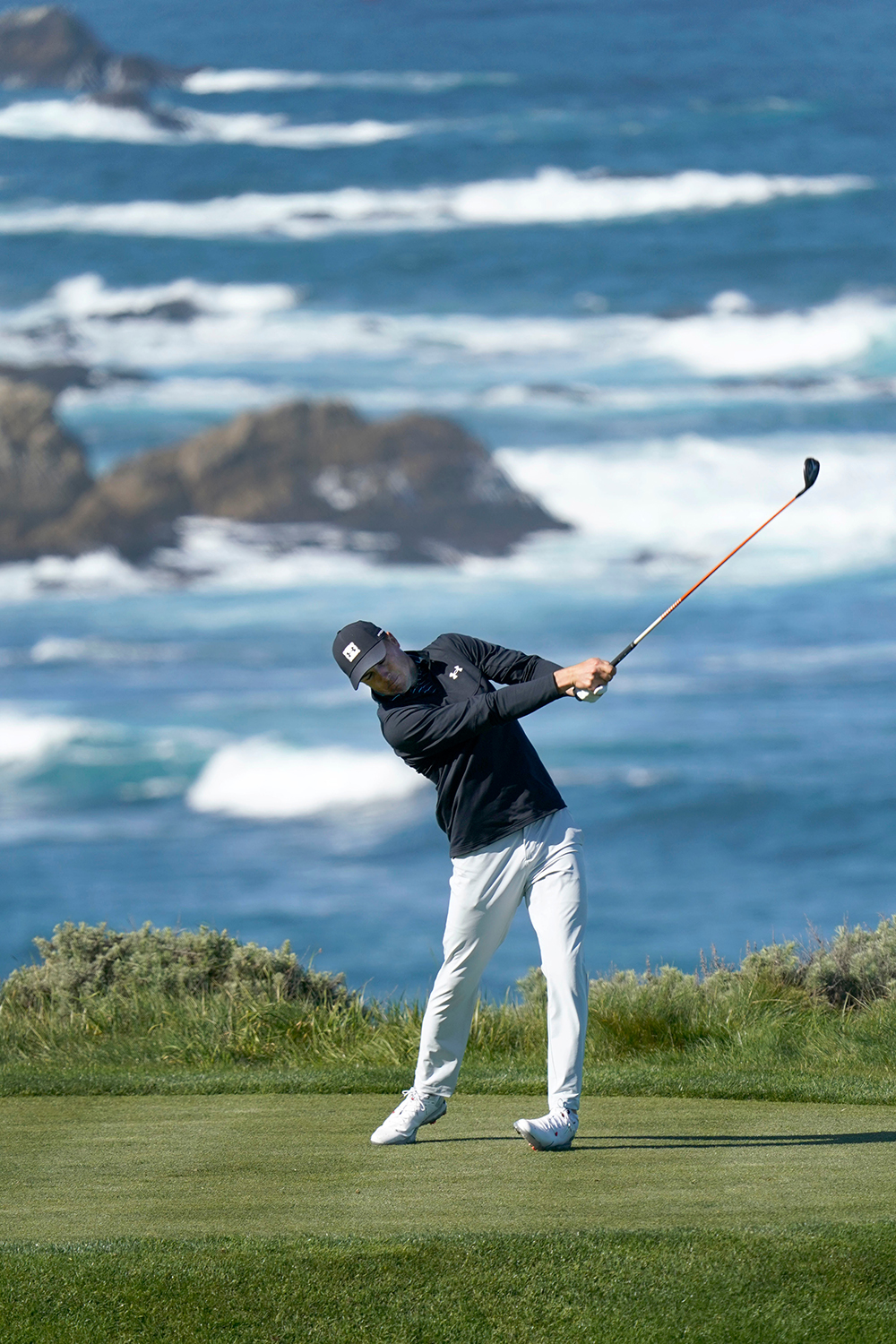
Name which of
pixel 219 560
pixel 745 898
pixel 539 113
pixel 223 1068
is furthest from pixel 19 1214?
pixel 539 113

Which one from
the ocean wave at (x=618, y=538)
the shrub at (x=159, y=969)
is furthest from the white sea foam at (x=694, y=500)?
the shrub at (x=159, y=969)

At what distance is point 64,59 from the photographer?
5744 cm

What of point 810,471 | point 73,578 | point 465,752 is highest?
point 810,471

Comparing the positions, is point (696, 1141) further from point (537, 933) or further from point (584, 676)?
point (584, 676)

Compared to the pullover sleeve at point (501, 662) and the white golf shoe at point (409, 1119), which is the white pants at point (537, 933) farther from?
the pullover sleeve at point (501, 662)

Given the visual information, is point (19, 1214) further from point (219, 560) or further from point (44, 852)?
point (219, 560)

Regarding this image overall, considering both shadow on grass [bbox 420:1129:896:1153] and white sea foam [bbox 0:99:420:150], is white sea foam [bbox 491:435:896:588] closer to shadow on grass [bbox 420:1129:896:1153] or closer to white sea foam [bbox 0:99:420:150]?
white sea foam [bbox 0:99:420:150]

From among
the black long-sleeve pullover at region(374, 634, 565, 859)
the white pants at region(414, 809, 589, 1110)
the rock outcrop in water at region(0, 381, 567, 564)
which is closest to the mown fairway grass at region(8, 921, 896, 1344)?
the white pants at region(414, 809, 589, 1110)

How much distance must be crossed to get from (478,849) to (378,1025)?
144 inches

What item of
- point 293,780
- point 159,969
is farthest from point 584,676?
point 293,780

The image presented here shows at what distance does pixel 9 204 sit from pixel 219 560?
14018 mm

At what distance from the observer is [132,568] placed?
57.2 meters

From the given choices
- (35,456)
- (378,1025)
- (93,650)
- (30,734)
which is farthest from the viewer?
(35,456)

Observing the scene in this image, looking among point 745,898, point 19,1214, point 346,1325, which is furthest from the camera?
point 745,898
